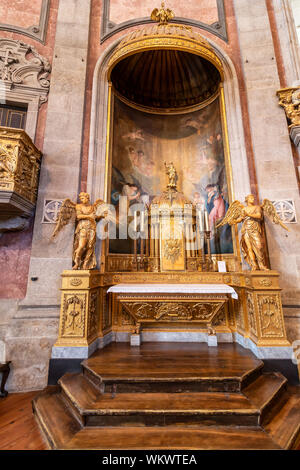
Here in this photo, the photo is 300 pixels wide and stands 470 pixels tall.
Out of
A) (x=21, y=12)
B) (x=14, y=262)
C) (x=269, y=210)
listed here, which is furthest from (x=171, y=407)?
(x=21, y=12)

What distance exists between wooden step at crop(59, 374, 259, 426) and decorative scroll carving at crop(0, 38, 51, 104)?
580cm

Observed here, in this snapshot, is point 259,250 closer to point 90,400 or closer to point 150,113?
point 90,400

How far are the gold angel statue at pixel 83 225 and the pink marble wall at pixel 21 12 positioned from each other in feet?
16.4

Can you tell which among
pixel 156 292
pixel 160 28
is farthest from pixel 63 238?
pixel 160 28

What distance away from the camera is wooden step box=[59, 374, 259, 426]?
241 cm

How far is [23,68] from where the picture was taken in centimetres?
498

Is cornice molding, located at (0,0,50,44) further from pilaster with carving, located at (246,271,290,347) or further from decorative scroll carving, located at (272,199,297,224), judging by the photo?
pilaster with carving, located at (246,271,290,347)

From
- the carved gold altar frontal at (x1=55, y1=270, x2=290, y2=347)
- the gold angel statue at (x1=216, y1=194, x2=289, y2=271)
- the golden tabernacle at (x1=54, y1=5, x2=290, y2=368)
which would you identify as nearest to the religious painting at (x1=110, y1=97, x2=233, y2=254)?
the golden tabernacle at (x1=54, y1=5, x2=290, y2=368)

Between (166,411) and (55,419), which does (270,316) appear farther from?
(55,419)

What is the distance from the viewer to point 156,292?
13.1ft

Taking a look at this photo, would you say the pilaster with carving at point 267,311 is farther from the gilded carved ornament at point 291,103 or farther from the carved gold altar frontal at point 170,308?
the gilded carved ornament at point 291,103

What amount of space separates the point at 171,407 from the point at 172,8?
29.1ft

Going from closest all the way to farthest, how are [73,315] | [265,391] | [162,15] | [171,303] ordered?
[265,391]
[73,315]
[171,303]
[162,15]

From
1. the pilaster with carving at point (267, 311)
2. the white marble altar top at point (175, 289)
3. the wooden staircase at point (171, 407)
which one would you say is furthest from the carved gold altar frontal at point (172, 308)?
the wooden staircase at point (171, 407)
